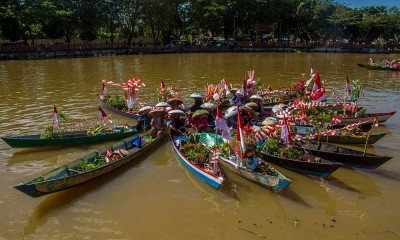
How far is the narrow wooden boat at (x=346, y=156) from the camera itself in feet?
39.2

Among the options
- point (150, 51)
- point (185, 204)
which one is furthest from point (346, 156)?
point (150, 51)

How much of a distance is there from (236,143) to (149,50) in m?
53.2

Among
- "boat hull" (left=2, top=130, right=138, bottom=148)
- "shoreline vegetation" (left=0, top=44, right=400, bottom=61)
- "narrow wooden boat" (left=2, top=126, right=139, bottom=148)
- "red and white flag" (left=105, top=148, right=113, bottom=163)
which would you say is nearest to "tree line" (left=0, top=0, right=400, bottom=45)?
"shoreline vegetation" (left=0, top=44, right=400, bottom=61)

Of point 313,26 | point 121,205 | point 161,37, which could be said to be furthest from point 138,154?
point 313,26

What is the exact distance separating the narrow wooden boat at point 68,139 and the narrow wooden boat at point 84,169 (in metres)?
1.35

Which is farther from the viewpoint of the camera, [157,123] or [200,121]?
[200,121]

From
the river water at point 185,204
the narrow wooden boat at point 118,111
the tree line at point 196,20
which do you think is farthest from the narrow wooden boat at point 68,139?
the tree line at point 196,20

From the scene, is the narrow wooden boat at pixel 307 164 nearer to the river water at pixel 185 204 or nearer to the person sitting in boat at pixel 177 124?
the river water at pixel 185 204

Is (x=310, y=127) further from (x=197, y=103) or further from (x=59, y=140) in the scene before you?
(x=59, y=140)

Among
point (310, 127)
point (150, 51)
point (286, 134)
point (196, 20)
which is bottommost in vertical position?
point (310, 127)

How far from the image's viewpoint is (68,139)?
14.8 metres

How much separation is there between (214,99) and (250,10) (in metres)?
53.6

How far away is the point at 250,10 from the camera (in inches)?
2702

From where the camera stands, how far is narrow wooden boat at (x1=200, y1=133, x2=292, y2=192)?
1066 cm
